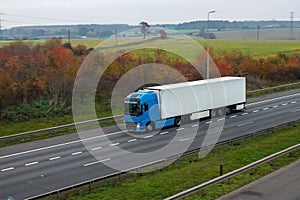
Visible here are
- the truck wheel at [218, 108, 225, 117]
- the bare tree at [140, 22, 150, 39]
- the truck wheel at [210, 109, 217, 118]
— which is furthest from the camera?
the bare tree at [140, 22, 150, 39]

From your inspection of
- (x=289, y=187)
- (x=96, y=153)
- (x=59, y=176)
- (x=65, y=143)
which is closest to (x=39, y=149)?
(x=65, y=143)

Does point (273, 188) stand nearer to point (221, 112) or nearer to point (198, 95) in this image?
point (198, 95)

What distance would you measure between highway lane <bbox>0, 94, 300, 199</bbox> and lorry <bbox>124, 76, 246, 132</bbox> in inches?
29.9

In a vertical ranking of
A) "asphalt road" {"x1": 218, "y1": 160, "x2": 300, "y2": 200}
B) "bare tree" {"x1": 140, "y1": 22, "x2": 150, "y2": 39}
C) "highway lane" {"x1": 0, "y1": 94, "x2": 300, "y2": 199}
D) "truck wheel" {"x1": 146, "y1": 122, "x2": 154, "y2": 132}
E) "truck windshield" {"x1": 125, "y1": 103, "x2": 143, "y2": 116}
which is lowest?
"highway lane" {"x1": 0, "y1": 94, "x2": 300, "y2": 199}

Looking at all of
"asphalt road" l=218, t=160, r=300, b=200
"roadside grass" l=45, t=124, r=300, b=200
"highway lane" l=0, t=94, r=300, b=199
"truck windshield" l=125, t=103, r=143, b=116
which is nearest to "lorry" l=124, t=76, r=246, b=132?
"truck windshield" l=125, t=103, r=143, b=116

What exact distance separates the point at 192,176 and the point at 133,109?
12.5 metres

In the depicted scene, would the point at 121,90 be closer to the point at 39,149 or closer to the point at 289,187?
the point at 39,149

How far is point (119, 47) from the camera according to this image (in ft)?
152

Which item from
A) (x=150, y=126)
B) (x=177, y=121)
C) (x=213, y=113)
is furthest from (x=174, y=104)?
(x=213, y=113)

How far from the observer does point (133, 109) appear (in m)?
29.7

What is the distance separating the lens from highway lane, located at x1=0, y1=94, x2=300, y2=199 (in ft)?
60.5

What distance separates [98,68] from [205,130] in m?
13.8

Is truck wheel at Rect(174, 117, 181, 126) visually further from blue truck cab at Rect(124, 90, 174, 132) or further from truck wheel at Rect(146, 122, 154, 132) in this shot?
truck wheel at Rect(146, 122, 154, 132)

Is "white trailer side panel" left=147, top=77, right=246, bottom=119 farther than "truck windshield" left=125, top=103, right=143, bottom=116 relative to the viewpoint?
Yes
